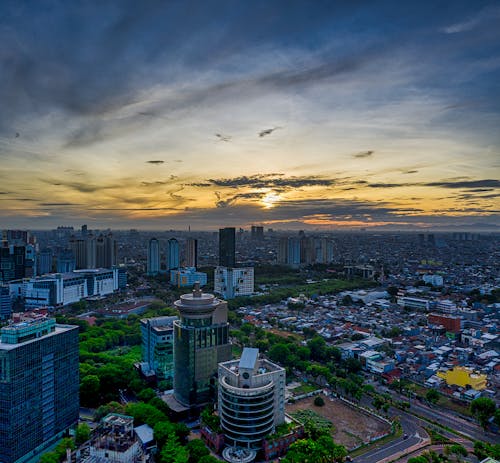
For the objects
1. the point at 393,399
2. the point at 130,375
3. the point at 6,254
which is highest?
the point at 6,254

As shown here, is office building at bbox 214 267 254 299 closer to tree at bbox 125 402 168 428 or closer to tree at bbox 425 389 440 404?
tree at bbox 425 389 440 404

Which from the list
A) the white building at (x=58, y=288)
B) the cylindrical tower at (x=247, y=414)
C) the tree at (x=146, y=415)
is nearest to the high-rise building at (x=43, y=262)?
the white building at (x=58, y=288)

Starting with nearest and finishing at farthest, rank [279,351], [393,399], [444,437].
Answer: [444,437], [393,399], [279,351]

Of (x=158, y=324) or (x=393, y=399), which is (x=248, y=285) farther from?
(x=393, y=399)

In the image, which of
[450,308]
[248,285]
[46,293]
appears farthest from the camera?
[248,285]

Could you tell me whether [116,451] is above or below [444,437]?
above

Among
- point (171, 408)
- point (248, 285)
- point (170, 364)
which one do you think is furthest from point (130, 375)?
point (248, 285)

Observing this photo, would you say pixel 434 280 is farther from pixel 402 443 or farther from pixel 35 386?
pixel 35 386
